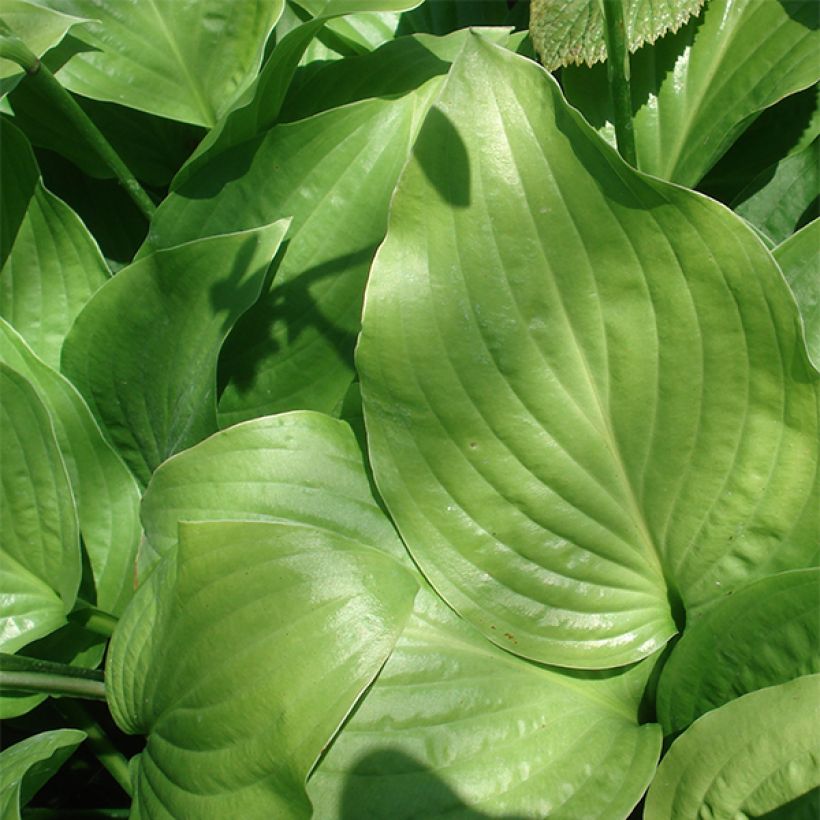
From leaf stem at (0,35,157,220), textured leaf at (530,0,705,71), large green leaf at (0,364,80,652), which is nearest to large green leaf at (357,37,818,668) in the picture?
textured leaf at (530,0,705,71)

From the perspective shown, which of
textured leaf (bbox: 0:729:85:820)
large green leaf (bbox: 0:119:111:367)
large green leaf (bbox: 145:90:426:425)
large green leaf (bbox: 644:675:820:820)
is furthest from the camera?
large green leaf (bbox: 0:119:111:367)

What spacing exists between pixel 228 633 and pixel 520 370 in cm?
35

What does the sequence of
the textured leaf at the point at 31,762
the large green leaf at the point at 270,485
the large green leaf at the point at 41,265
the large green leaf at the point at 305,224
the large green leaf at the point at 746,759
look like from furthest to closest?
Answer: 1. the large green leaf at the point at 41,265
2. the large green leaf at the point at 305,224
3. the large green leaf at the point at 270,485
4. the textured leaf at the point at 31,762
5. the large green leaf at the point at 746,759

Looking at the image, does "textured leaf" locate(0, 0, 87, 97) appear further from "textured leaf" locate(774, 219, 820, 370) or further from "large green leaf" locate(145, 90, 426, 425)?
"textured leaf" locate(774, 219, 820, 370)

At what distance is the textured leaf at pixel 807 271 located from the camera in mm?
900

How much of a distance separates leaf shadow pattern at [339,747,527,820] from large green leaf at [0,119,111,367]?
658mm

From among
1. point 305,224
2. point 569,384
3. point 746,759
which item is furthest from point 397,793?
point 305,224

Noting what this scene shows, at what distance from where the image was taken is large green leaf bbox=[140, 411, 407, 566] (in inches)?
36.2

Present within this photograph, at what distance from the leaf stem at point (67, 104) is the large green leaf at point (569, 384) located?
496 millimetres

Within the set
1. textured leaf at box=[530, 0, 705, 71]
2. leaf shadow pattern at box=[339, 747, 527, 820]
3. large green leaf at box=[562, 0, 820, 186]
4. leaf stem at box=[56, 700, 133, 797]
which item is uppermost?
textured leaf at box=[530, 0, 705, 71]

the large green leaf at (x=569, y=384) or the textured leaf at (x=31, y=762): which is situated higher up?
the large green leaf at (x=569, y=384)

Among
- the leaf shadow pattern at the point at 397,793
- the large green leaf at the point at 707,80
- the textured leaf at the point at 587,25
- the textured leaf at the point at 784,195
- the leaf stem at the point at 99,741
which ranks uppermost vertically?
the textured leaf at the point at 587,25

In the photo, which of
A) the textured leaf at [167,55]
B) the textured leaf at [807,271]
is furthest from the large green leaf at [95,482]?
the textured leaf at [807,271]

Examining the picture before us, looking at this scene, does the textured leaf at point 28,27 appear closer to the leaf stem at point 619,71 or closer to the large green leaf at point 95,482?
the large green leaf at point 95,482
